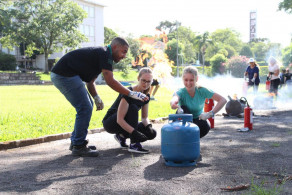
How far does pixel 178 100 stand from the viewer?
5070 millimetres

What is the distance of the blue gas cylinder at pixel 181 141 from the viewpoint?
4.27 meters

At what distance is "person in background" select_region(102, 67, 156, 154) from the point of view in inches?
198

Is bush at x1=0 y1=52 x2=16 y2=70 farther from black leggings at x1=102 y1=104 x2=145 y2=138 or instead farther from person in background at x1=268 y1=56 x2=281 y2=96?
black leggings at x1=102 y1=104 x2=145 y2=138

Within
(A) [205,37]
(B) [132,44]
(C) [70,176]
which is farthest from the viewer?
(A) [205,37]

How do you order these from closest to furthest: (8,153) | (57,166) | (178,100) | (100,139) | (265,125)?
(57,166) → (178,100) → (8,153) → (100,139) → (265,125)

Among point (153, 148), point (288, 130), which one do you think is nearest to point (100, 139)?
point (153, 148)

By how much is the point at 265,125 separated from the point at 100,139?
4.01 meters

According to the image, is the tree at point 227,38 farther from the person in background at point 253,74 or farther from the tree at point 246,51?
the person in background at point 253,74

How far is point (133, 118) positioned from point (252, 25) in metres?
147

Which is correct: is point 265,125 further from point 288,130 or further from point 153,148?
point 153,148

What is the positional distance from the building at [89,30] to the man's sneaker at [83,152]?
53.9 m

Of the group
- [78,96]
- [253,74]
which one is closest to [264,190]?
[78,96]

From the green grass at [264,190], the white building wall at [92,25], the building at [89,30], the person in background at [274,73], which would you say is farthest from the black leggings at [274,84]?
the white building wall at [92,25]

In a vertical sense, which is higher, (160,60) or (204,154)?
(160,60)
